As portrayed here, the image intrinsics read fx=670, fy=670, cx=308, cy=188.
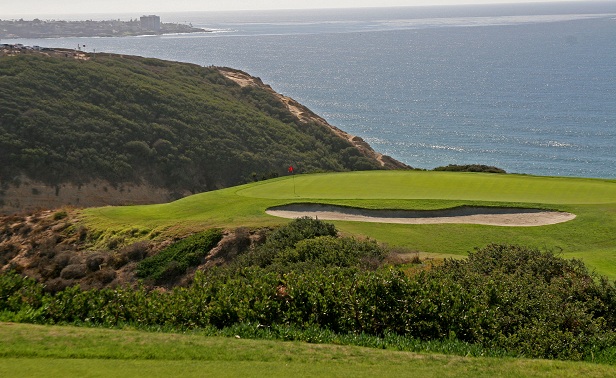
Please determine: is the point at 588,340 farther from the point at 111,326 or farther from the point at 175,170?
the point at 175,170

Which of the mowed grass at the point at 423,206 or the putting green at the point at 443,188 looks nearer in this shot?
the mowed grass at the point at 423,206

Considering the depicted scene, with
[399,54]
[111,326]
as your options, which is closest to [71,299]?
[111,326]

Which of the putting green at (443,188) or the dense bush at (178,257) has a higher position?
the putting green at (443,188)

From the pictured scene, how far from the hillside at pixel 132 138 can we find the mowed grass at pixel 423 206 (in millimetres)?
13001

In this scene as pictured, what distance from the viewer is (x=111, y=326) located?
42.0 feet

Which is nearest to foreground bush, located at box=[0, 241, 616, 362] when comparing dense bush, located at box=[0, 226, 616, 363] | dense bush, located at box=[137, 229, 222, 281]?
dense bush, located at box=[0, 226, 616, 363]

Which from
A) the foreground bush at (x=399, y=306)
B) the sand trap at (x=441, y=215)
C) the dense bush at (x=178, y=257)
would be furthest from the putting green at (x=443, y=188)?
the foreground bush at (x=399, y=306)

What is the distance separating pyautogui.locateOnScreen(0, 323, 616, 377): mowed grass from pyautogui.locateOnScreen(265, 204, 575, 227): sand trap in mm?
11024

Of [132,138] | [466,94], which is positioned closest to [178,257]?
[132,138]

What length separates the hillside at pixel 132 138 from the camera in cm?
4425

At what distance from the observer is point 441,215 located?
22.0 metres

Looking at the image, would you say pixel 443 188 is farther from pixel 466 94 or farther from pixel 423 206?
pixel 466 94

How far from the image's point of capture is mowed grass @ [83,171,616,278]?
19688 mm

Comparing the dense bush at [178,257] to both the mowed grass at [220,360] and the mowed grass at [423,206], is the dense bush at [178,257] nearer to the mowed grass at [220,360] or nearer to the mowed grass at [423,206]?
the mowed grass at [423,206]
